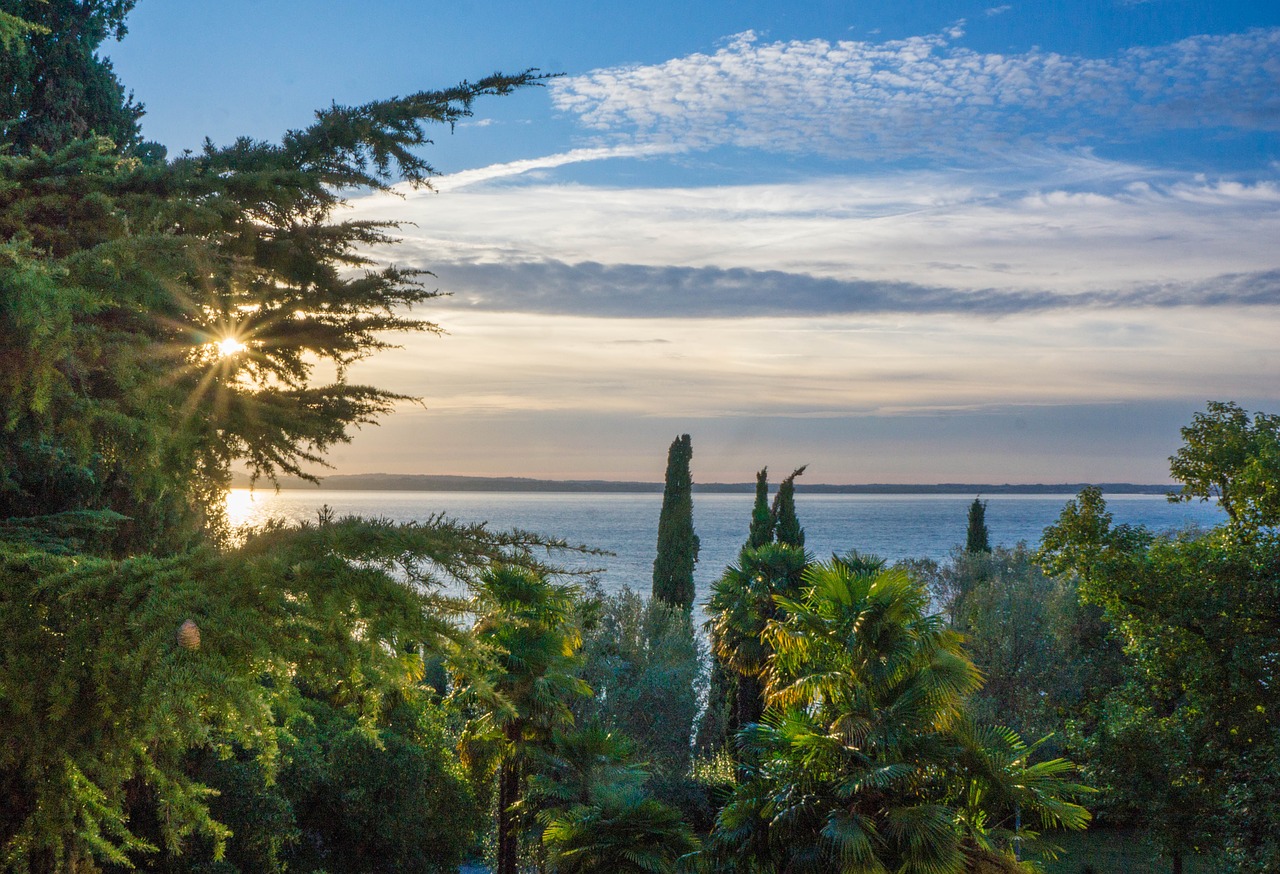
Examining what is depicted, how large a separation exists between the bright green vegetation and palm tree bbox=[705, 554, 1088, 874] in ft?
0.13

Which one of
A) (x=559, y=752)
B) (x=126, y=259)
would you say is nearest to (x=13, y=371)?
(x=126, y=259)

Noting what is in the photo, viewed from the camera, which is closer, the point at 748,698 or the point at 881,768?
the point at 881,768

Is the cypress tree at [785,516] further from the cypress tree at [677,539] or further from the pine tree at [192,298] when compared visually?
the pine tree at [192,298]

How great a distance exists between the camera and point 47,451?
903 centimetres

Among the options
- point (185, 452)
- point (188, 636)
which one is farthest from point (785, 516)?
point (188, 636)

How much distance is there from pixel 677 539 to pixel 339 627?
3358cm

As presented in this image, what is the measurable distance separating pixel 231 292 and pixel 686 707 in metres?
26.2

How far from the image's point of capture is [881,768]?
1062 cm

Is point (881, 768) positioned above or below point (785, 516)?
below

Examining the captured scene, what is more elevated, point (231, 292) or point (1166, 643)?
point (231, 292)

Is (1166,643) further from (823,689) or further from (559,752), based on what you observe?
(559,752)

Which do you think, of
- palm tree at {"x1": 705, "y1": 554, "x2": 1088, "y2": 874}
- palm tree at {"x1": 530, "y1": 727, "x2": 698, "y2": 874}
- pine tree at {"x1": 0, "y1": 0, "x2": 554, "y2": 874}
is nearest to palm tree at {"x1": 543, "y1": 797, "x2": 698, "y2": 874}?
palm tree at {"x1": 530, "y1": 727, "x2": 698, "y2": 874}

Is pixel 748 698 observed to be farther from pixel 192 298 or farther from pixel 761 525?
pixel 192 298

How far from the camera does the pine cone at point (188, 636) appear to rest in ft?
16.2
